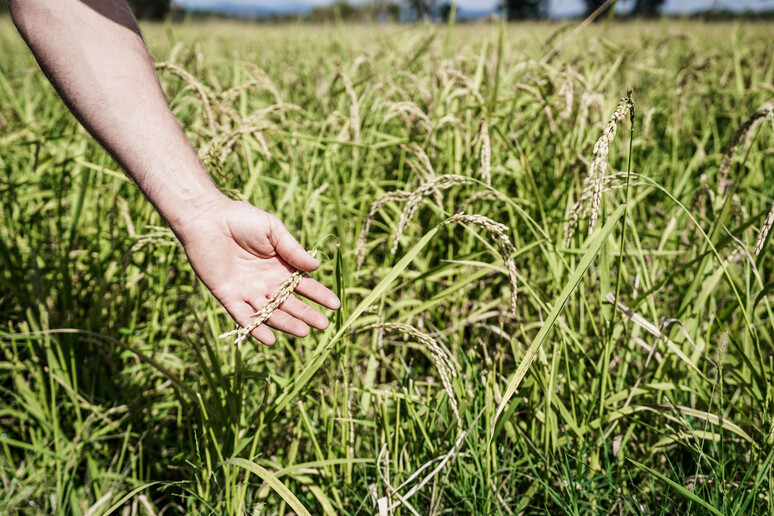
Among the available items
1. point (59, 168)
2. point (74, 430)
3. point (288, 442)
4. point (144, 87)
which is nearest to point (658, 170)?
point (288, 442)

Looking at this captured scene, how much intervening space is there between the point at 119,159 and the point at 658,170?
82.4 inches

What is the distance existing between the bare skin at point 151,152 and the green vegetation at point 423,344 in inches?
5.0

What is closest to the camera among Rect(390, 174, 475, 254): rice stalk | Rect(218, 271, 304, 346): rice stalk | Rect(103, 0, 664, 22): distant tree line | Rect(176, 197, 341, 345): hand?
Rect(218, 271, 304, 346): rice stalk

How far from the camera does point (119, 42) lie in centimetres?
113

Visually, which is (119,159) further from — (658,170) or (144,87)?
(658,170)

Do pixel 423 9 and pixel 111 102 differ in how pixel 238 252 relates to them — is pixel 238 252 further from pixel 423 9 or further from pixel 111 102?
pixel 423 9

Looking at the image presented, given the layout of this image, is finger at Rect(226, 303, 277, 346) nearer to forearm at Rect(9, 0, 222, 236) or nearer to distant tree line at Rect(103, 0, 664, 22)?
forearm at Rect(9, 0, 222, 236)

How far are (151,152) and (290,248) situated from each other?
0.38 meters

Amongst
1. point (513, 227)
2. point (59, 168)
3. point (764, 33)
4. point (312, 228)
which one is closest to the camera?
point (513, 227)

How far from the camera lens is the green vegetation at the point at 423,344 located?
1070 millimetres

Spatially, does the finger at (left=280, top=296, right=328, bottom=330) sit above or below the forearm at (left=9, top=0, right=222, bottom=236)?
below

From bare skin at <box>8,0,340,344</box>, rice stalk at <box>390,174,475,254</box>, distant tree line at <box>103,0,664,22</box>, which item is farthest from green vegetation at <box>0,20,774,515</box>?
distant tree line at <box>103,0,664,22</box>

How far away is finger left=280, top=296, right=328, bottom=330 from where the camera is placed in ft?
3.50

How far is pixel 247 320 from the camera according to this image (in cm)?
107
